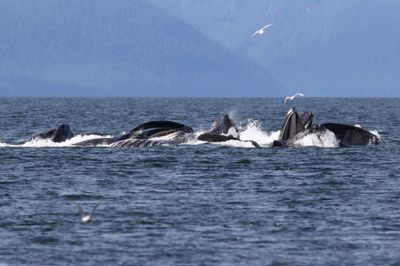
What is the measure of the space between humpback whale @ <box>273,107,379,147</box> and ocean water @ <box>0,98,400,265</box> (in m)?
0.56

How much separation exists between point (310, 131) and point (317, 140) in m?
0.61

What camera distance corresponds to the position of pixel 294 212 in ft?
90.1

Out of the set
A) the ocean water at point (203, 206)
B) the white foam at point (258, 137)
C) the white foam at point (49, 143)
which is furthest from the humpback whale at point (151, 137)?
the white foam at point (258, 137)

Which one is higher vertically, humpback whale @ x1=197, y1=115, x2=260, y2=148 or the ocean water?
humpback whale @ x1=197, y1=115, x2=260, y2=148

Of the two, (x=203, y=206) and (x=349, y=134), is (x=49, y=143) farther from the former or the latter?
(x=203, y=206)

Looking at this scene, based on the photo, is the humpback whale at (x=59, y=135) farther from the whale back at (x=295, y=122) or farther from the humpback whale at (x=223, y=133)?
the whale back at (x=295, y=122)

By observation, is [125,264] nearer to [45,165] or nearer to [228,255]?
[228,255]

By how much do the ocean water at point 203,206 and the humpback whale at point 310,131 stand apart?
0.56 m

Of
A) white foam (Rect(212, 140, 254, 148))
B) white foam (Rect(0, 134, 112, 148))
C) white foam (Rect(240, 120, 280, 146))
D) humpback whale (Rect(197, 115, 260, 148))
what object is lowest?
white foam (Rect(0, 134, 112, 148))

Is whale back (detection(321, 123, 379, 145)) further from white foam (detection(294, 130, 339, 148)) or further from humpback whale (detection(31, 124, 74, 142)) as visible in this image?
humpback whale (detection(31, 124, 74, 142))

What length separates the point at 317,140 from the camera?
149 feet

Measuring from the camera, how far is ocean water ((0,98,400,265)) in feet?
73.7

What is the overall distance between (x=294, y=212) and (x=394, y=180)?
801 centimetres

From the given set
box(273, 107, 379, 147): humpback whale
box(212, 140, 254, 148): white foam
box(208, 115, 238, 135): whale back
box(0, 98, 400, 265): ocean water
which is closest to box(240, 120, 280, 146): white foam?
box(212, 140, 254, 148): white foam
